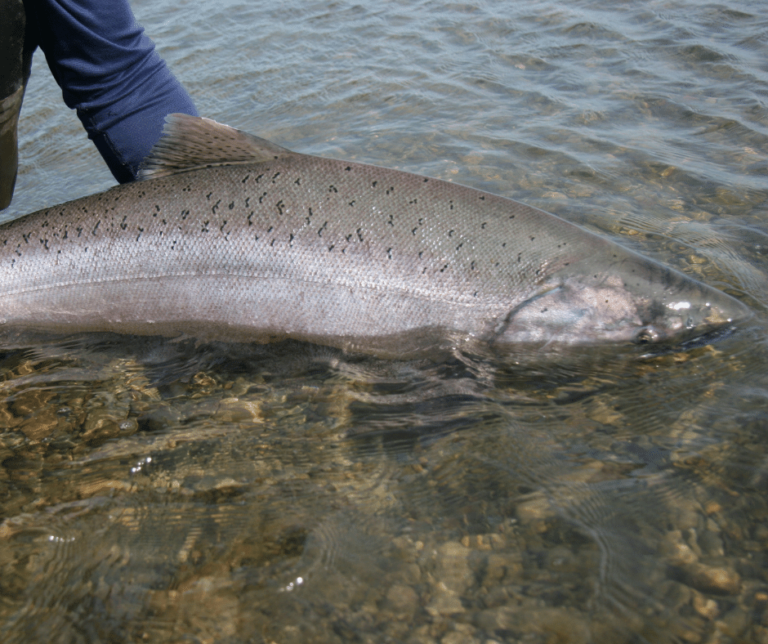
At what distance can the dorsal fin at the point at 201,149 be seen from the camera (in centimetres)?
322

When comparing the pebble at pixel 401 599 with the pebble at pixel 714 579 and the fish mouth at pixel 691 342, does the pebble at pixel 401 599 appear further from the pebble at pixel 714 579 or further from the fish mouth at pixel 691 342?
the fish mouth at pixel 691 342

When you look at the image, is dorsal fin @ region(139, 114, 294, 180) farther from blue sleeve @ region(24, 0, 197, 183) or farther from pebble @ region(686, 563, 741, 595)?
pebble @ region(686, 563, 741, 595)

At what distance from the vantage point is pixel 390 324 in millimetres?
3115

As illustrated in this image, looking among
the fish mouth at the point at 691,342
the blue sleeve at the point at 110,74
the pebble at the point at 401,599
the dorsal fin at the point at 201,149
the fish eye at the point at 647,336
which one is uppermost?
the blue sleeve at the point at 110,74

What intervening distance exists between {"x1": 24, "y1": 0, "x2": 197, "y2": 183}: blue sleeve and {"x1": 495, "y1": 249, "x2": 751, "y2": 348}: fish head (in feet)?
8.01

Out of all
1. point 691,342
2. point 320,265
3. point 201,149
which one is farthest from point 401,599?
point 201,149

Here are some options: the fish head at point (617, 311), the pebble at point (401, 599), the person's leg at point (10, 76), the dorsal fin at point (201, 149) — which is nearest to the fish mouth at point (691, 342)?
the fish head at point (617, 311)

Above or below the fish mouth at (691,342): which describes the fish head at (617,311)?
above

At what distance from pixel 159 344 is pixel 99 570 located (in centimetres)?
145

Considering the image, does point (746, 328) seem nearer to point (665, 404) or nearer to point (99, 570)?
point (665, 404)

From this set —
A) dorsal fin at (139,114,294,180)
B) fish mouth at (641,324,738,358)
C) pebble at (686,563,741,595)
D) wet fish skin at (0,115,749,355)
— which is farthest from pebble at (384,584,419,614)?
dorsal fin at (139,114,294,180)

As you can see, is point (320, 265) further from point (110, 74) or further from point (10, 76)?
point (10, 76)

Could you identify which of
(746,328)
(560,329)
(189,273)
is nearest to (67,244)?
(189,273)

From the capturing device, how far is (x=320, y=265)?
313 centimetres
